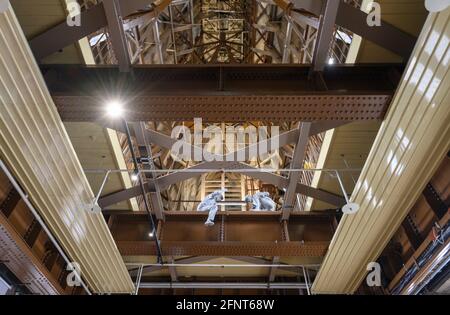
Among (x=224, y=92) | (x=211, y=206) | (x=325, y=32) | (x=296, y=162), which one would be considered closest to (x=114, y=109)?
(x=224, y=92)

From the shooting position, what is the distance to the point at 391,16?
4.51m

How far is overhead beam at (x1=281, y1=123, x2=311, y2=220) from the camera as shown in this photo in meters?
5.49

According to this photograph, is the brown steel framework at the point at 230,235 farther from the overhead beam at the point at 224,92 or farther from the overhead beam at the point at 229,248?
the overhead beam at the point at 224,92

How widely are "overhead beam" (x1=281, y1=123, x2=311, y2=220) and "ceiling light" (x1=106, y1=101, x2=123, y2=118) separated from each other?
10.1 feet

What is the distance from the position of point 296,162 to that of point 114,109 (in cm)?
355

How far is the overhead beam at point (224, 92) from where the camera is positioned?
435cm

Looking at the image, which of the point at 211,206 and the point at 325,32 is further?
the point at 211,206

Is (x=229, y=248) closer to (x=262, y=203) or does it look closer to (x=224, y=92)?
(x=262, y=203)

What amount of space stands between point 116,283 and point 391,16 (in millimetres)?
8069

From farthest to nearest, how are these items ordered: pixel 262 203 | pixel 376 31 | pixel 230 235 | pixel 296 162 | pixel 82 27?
pixel 262 203 → pixel 230 235 → pixel 296 162 → pixel 376 31 → pixel 82 27

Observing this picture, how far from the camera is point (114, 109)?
4395 millimetres

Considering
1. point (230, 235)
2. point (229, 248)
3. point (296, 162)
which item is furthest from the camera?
point (230, 235)

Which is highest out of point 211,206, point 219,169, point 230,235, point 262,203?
point 262,203
